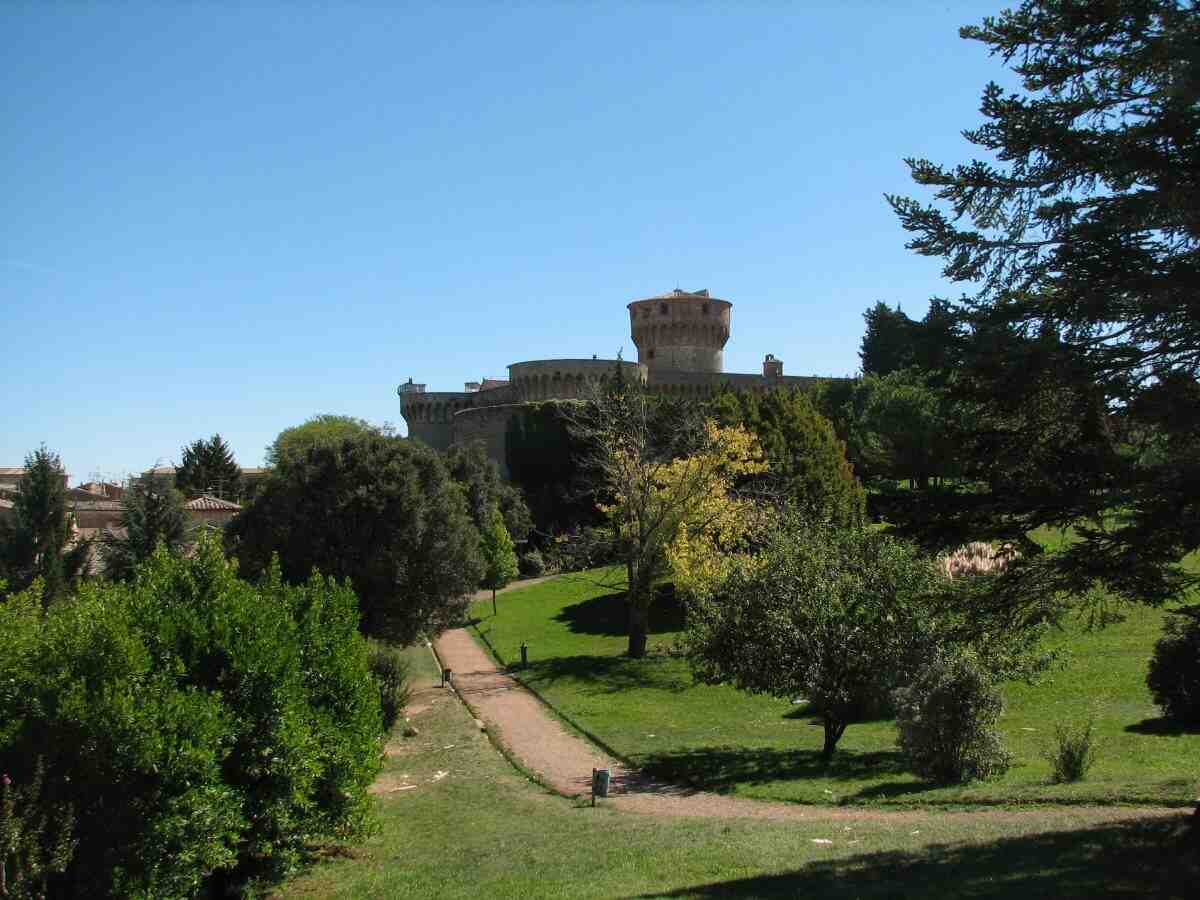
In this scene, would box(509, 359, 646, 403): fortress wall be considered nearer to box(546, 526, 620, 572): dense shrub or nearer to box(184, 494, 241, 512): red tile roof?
box(546, 526, 620, 572): dense shrub

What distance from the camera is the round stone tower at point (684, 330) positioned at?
210 feet

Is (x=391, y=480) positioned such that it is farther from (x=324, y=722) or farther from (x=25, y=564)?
(x=25, y=564)

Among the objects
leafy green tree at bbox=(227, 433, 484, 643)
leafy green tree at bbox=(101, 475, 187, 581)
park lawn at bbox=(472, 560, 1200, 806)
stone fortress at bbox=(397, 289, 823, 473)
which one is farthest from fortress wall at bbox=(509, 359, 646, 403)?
leafy green tree at bbox=(227, 433, 484, 643)

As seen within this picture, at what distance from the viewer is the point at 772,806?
1447cm

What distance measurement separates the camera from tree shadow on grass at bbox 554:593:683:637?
111 feet

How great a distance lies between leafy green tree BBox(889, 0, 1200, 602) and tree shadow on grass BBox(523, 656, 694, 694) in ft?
53.5

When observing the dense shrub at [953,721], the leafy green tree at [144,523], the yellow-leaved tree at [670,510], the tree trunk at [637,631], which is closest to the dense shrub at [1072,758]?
the dense shrub at [953,721]

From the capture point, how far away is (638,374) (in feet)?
176

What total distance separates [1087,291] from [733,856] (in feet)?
23.2

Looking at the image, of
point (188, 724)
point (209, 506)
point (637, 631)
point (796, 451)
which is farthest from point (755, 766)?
point (209, 506)

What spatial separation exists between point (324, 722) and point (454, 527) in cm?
1397

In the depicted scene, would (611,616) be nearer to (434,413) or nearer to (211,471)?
(434,413)

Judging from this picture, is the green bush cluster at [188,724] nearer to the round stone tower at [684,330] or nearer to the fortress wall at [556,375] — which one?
the fortress wall at [556,375]

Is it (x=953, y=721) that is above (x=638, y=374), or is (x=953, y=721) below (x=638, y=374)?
below
